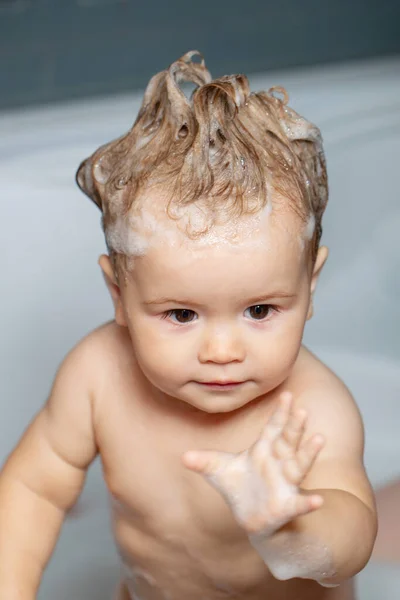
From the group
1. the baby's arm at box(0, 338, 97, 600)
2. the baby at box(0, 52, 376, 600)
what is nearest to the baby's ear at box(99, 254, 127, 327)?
the baby at box(0, 52, 376, 600)

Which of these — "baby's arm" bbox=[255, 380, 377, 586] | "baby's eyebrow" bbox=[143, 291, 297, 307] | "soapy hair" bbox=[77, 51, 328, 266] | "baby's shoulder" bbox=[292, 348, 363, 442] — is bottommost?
"baby's arm" bbox=[255, 380, 377, 586]

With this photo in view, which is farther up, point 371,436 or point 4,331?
point 4,331

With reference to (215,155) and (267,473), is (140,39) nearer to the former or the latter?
(215,155)

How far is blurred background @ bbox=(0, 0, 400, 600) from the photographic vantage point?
1582mm

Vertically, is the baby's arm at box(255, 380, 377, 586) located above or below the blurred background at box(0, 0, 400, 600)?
below

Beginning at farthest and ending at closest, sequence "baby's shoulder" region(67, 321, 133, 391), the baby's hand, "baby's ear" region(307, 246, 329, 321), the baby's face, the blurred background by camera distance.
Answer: the blurred background < "baby's shoulder" region(67, 321, 133, 391) < "baby's ear" region(307, 246, 329, 321) < the baby's face < the baby's hand

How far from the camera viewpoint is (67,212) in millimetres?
1604

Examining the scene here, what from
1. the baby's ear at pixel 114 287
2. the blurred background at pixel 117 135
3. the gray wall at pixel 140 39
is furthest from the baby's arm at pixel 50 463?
the gray wall at pixel 140 39

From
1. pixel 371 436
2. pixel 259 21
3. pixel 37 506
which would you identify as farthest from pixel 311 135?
pixel 259 21

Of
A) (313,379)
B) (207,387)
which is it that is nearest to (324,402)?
(313,379)

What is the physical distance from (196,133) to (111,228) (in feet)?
0.39

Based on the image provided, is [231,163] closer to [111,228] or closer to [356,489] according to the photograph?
[111,228]

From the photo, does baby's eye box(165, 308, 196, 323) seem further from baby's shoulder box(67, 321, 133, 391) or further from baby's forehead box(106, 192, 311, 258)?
baby's shoulder box(67, 321, 133, 391)

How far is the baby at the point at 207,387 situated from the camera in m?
0.79
